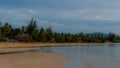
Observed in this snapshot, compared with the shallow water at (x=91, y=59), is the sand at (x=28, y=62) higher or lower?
higher

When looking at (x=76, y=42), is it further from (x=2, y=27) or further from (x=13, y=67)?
(x=13, y=67)

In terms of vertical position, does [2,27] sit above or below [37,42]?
above

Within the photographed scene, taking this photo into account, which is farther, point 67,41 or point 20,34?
point 67,41

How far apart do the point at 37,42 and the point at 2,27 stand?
2094 cm

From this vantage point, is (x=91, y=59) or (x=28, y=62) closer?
(x=28, y=62)

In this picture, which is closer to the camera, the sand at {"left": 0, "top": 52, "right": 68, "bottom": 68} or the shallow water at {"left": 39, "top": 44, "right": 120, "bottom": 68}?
the sand at {"left": 0, "top": 52, "right": 68, "bottom": 68}

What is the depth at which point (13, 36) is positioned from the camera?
9112 cm

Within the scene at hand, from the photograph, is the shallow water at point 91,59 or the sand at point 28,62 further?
the shallow water at point 91,59

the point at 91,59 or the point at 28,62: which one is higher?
the point at 28,62

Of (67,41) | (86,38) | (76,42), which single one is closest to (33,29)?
(67,41)

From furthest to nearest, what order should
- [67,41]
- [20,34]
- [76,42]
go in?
[76,42] < [67,41] < [20,34]

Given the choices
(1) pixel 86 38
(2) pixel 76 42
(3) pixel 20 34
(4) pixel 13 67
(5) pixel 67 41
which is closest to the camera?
(4) pixel 13 67

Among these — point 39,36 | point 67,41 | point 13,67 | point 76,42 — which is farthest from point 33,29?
point 13,67

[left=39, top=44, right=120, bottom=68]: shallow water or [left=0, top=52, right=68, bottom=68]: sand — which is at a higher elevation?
[left=0, top=52, right=68, bottom=68]: sand
